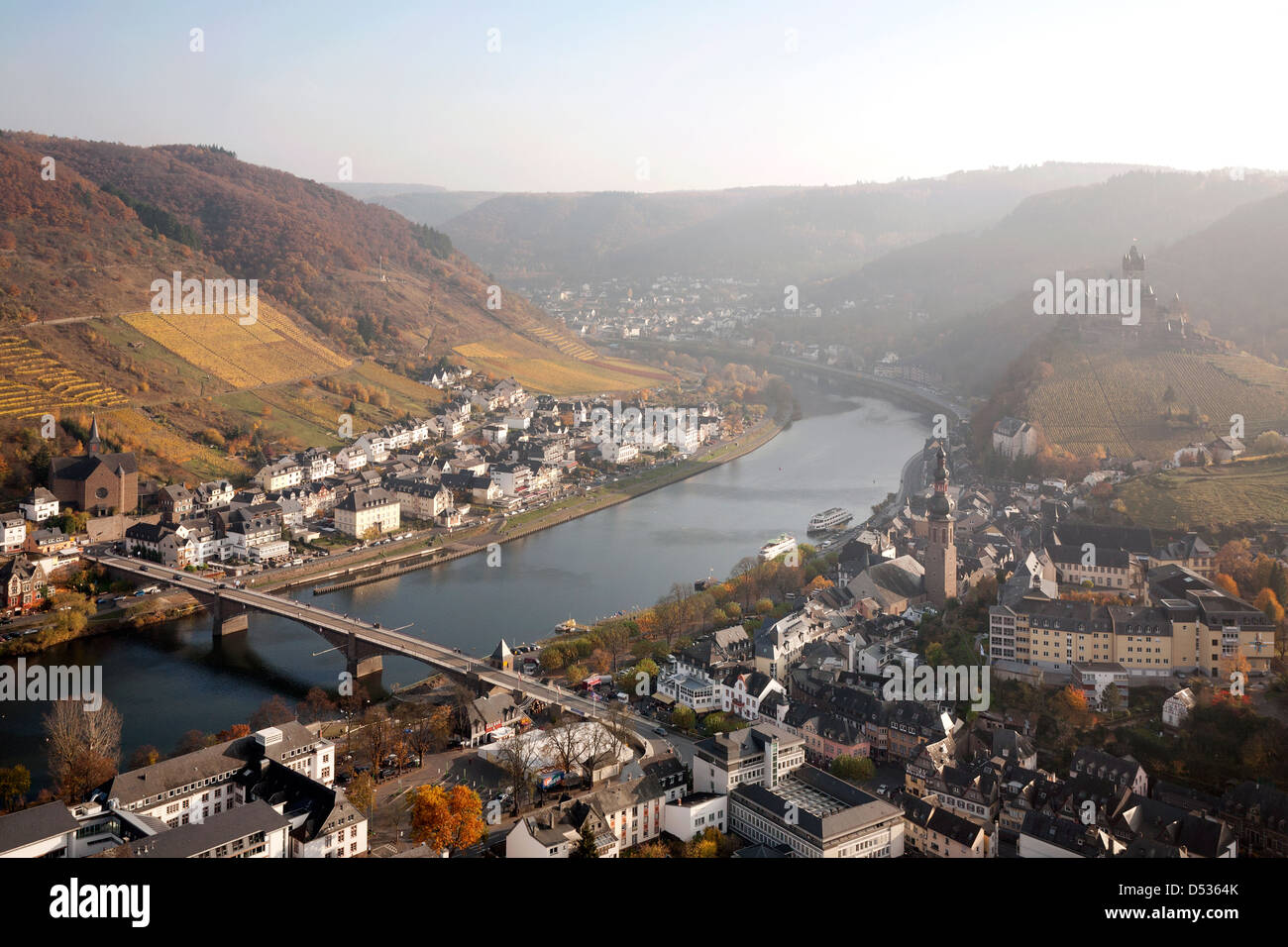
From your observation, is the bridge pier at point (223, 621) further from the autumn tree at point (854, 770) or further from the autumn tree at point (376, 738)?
the autumn tree at point (854, 770)

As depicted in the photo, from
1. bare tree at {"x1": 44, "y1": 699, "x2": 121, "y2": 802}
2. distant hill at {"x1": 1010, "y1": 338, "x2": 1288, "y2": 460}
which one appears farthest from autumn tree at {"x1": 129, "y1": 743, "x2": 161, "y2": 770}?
distant hill at {"x1": 1010, "y1": 338, "x2": 1288, "y2": 460}

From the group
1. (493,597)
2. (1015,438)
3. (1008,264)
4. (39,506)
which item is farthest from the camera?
(1008,264)

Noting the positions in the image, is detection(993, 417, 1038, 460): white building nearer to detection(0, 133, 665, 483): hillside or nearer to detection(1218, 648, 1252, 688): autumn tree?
detection(1218, 648, 1252, 688): autumn tree

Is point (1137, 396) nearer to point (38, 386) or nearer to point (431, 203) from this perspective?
point (38, 386)

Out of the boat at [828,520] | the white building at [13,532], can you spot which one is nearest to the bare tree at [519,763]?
the white building at [13,532]

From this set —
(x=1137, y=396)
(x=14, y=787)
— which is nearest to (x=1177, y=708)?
(x=14, y=787)
